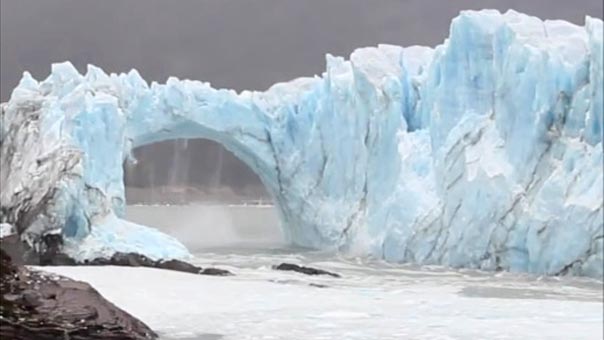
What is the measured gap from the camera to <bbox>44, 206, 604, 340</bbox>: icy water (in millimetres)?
7406

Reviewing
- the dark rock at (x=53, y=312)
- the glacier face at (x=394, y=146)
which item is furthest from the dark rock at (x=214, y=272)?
the dark rock at (x=53, y=312)

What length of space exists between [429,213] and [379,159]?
8.49 ft

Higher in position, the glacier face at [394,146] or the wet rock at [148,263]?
the glacier face at [394,146]

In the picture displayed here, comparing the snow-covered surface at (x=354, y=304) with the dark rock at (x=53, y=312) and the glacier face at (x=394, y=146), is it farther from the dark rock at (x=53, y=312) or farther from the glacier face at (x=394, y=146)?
the glacier face at (x=394, y=146)

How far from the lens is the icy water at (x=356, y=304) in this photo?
7.41 m

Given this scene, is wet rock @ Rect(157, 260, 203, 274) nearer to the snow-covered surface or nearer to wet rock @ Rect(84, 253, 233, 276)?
wet rock @ Rect(84, 253, 233, 276)

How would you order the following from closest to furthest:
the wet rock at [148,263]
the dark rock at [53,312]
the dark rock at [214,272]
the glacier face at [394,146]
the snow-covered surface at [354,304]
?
1. the dark rock at [53,312]
2. the snow-covered surface at [354,304]
3. the dark rock at [214,272]
4. the wet rock at [148,263]
5. the glacier face at [394,146]

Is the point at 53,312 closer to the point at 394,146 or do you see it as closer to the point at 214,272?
the point at 214,272

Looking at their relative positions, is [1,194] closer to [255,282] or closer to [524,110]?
[255,282]

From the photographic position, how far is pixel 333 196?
21.1 m

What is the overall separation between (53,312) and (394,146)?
1353 cm

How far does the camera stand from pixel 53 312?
250 inches

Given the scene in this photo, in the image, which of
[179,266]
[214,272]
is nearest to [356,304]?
[214,272]

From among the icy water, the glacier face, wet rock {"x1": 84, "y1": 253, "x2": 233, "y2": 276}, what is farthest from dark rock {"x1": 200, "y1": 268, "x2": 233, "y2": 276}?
the glacier face
